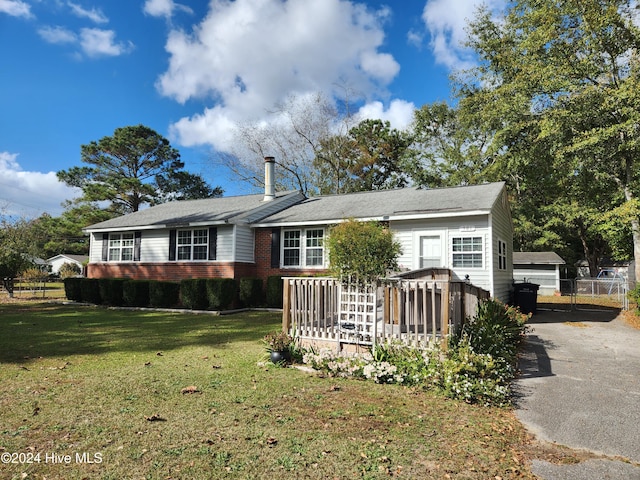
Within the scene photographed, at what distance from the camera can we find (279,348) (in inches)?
257

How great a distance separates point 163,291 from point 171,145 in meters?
27.1

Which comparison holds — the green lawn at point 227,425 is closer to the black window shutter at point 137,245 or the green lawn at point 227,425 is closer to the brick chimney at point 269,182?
the black window shutter at point 137,245

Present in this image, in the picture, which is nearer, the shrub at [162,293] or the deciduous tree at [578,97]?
the shrub at [162,293]

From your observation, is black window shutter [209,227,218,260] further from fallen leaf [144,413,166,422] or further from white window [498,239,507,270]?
fallen leaf [144,413,166,422]

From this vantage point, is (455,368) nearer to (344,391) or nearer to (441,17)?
(344,391)

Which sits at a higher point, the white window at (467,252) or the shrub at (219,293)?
the white window at (467,252)

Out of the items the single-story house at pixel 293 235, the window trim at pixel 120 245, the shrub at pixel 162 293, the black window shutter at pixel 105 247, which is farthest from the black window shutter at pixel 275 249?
the black window shutter at pixel 105 247

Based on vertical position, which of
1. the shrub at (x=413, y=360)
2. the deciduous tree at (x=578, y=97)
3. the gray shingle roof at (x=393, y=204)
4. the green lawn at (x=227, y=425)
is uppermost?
the deciduous tree at (x=578, y=97)

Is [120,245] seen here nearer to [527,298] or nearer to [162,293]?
[162,293]

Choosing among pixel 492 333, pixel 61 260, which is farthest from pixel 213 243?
pixel 61 260

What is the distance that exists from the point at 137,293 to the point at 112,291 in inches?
54.0

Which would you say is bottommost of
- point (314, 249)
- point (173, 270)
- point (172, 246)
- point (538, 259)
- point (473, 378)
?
point (473, 378)

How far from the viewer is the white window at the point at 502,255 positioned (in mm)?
13898

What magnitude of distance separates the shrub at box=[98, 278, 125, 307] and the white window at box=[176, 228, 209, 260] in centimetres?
252
